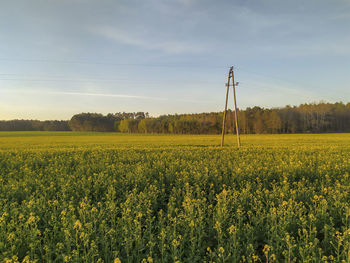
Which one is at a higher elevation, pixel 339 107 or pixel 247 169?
pixel 339 107

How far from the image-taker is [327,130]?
4094 inches

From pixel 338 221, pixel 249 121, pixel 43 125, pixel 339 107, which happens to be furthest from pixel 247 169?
pixel 43 125

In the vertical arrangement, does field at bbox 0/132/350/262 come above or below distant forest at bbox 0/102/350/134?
below

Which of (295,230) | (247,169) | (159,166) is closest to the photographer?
(295,230)

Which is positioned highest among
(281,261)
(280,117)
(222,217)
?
(280,117)

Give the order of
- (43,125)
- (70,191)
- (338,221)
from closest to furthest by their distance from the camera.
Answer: (338,221)
(70,191)
(43,125)

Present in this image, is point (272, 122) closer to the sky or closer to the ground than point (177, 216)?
closer to the sky

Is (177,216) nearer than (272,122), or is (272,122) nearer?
(177,216)

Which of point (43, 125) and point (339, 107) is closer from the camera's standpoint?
point (339, 107)

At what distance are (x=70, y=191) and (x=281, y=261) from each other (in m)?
6.76

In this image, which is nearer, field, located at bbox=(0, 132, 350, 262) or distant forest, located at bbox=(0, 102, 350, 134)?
field, located at bbox=(0, 132, 350, 262)

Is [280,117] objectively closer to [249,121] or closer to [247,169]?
[249,121]

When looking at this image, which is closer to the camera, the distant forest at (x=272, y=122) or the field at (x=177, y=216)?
the field at (x=177, y=216)

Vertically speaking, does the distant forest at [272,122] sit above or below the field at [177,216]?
above
